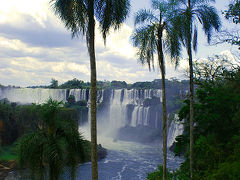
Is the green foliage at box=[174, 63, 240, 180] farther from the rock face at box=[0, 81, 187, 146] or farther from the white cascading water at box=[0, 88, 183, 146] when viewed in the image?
the rock face at box=[0, 81, 187, 146]

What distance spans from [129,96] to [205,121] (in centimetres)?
4587

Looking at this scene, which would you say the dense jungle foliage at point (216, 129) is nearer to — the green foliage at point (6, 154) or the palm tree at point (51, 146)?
the palm tree at point (51, 146)

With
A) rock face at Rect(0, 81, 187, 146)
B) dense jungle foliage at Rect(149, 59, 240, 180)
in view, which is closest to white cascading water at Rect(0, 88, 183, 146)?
rock face at Rect(0, 81, 187, 146)

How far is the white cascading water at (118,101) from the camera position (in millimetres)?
53094

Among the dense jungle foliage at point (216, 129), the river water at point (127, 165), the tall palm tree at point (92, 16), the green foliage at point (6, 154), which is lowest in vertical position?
the river water at point (127, 165)

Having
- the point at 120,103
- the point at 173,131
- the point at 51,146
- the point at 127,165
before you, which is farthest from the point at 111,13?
the point at 120,103

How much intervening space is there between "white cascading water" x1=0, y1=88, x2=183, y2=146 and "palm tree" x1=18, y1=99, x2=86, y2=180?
1451 inches

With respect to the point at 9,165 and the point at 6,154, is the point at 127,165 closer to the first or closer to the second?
the point at 9,165

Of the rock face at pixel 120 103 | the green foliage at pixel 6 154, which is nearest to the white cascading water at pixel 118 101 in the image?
the rock face at pixel 120 103

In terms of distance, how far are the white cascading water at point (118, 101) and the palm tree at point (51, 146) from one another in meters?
36.8

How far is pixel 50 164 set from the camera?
680 centimetres

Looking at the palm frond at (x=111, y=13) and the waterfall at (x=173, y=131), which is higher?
the palm frond at (x=111, y=13)

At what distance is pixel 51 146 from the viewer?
6.88 metres

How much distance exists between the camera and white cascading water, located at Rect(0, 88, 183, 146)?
53094 mm
